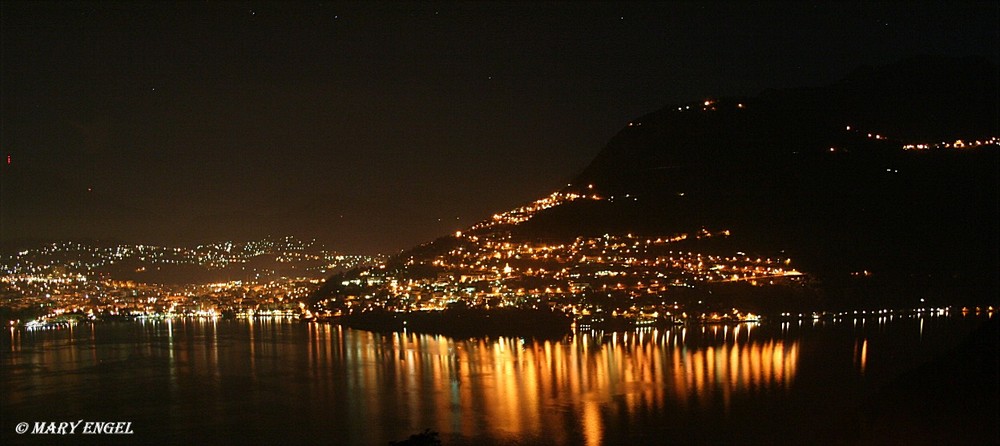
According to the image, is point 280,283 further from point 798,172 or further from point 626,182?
point 798,172

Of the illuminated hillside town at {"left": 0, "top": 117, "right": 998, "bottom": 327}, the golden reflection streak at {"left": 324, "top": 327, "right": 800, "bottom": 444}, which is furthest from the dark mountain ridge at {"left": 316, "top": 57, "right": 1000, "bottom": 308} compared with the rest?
the golden reflection streak at {"left": 324, "top": 327, "right": 800, "bottom": 444}

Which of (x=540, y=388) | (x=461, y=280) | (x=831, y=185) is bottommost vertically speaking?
(x=540, y=388)

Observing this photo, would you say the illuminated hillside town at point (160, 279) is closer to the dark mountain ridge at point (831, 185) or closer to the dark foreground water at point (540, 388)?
the dark mountain ridge at point (831, 185)

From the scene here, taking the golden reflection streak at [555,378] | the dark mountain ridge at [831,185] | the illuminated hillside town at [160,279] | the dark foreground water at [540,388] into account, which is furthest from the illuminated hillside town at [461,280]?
the golden reflection streak at [555,378]

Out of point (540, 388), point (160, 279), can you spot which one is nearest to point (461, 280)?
point (540, 388)

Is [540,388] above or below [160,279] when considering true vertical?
below

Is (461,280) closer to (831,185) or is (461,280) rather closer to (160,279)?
(831,185)

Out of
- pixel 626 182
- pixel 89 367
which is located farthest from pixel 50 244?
pixel 626 182

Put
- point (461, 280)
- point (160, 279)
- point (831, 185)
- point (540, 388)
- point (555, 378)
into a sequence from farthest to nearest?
point (160, 279) → point (831, 185) → point (461, 280) → point (555, 378) → point (540, 388)
